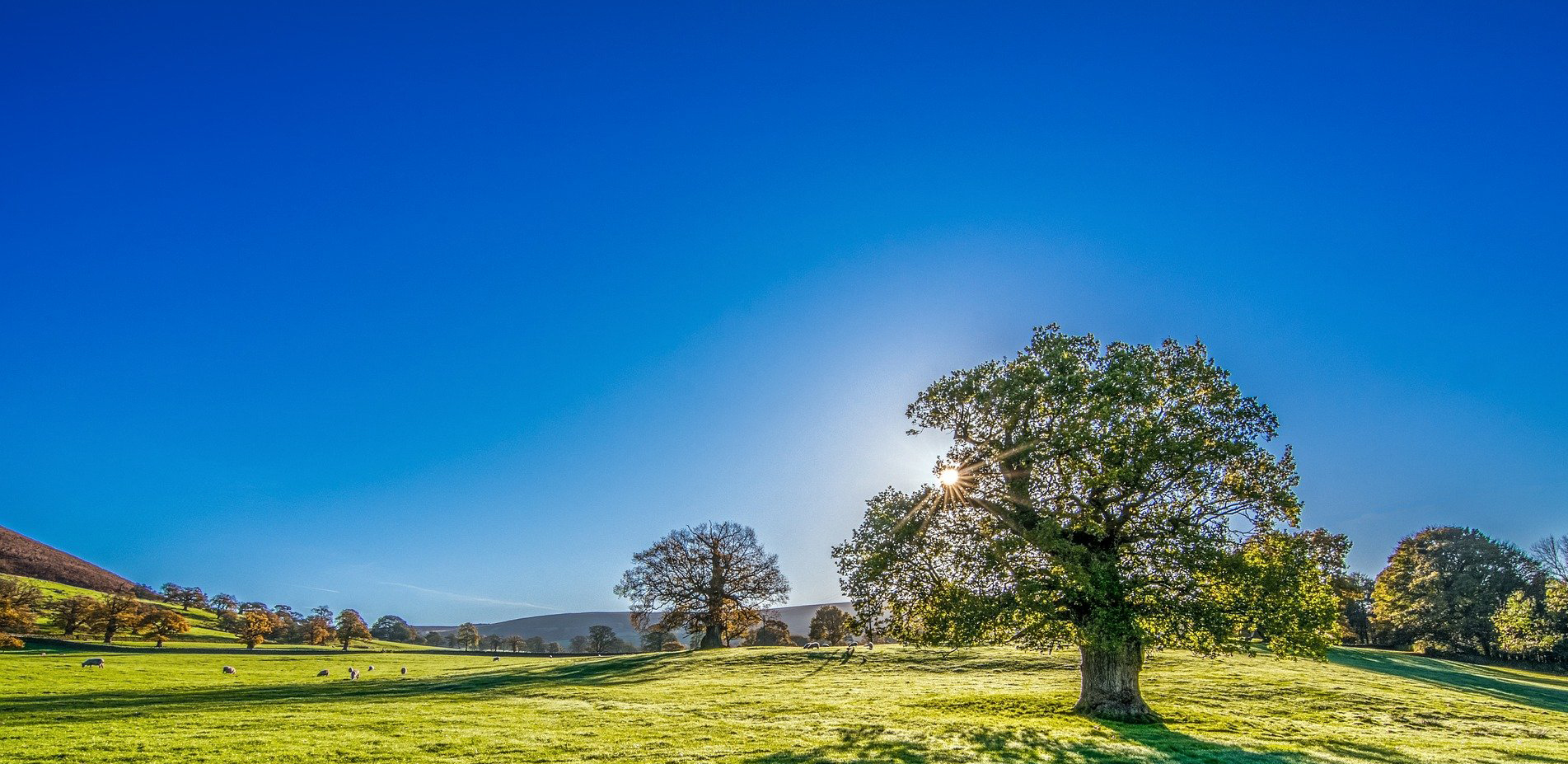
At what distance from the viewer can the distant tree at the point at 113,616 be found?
74.1 m

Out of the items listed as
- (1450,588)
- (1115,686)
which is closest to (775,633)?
(1115,686)

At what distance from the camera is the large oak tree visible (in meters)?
23.3

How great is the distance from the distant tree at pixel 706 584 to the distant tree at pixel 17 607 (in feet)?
210

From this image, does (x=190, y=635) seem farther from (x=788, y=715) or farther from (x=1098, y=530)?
(x=1098, y=530)

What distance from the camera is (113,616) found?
244ft

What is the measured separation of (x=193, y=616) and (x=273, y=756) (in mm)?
138127

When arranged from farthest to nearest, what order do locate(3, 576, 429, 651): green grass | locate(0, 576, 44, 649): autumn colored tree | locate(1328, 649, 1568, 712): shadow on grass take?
locate(3, 576, 429, 651): green grass → locate(0, 576, 44, 649): autumn colored tree → locate(1328, 649, 1568, 712): shadow on grass

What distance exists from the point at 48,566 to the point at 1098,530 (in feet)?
754

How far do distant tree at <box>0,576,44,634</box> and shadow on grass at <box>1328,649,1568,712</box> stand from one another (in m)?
127

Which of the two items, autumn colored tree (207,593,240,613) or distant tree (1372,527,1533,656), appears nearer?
distant tree (1372,527,1533,656)

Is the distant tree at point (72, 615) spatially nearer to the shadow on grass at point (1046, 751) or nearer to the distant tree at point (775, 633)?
the distant tree at point (775, 633)

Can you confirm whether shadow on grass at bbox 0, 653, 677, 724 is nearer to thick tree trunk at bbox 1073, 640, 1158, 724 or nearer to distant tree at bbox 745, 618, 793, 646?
distant tree at bbox 745, 618, 793, 646

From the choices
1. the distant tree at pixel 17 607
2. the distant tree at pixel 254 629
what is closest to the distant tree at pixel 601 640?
the distant tree at pixel 254 629

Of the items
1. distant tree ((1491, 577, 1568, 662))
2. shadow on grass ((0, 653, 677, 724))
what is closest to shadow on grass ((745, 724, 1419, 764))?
shadow on grass ((0, 653, 677, 724))
